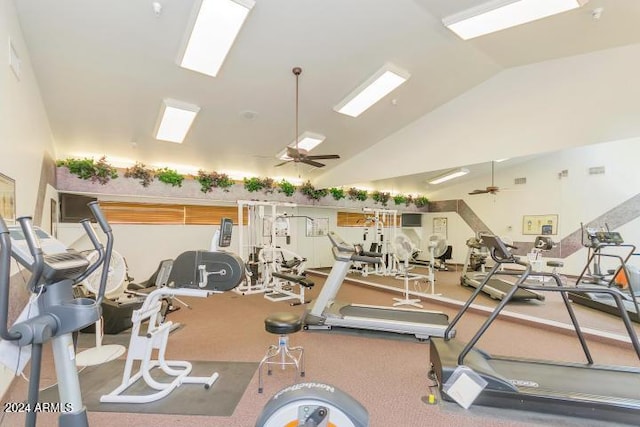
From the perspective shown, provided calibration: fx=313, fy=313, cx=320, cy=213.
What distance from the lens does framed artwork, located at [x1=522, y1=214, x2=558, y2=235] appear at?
16.3ft

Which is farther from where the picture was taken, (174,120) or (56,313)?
(174,120)

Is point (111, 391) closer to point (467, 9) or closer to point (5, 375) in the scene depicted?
point (5, 375)

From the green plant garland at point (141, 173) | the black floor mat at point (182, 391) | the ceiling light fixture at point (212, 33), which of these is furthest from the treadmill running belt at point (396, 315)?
the green plant garland at point (141, 173)

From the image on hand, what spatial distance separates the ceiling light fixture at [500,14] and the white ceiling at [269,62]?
111 mm

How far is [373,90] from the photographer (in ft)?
15.6

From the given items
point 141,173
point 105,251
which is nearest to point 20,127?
point 105,251

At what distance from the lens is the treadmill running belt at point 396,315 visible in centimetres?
394

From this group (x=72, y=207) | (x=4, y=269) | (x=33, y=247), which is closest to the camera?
(x=4, y=269)

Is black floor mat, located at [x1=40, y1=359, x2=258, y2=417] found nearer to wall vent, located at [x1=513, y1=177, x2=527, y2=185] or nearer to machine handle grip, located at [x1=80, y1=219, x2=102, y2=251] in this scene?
machine handle grip, located at [x1=80, y1=219, x2=102, y2=251]

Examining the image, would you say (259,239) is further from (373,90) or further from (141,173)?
(373,90)

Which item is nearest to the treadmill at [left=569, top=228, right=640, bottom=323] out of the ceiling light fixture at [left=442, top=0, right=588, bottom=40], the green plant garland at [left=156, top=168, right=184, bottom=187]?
the ceiling light fixture at [left=442, top=0, right=588, bottom=40]

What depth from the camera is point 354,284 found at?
7.25m

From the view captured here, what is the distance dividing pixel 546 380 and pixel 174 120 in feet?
18.1

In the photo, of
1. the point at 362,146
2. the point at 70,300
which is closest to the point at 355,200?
the point at 362,146
